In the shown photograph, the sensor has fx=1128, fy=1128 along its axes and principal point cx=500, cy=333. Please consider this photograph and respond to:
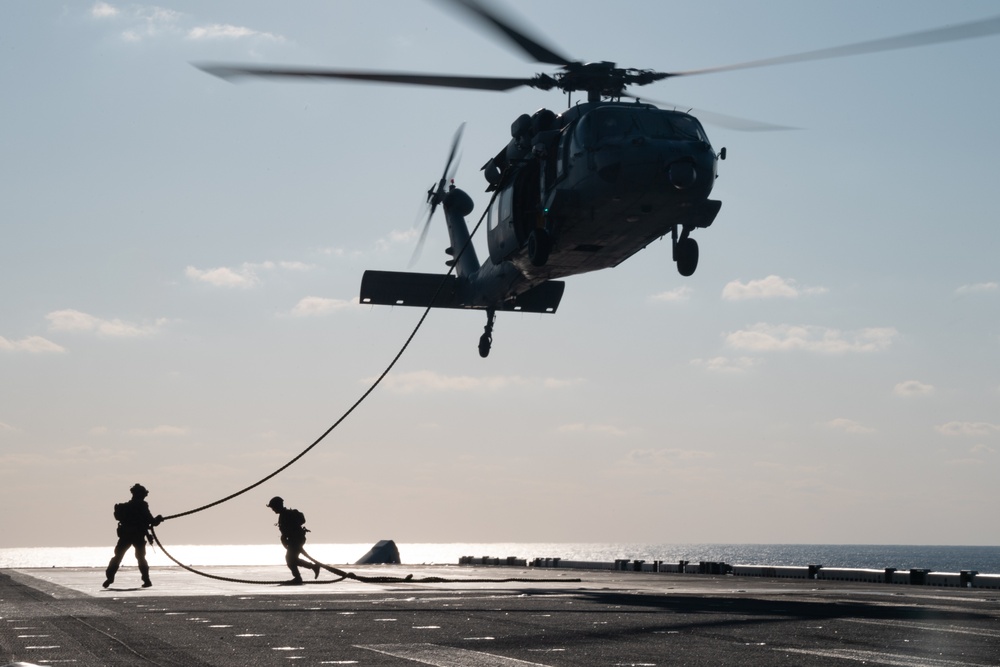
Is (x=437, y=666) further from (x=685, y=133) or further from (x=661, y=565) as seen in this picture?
(x=661, y=565)

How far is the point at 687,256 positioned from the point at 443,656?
20.8m

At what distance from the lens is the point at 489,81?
29141mm

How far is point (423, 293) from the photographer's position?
40.3 metres

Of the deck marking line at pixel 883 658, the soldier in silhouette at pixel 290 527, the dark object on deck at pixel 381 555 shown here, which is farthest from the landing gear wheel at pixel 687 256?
the dark object on deck at pixel 381 555

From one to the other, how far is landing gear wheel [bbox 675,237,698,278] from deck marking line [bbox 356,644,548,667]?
783 inches

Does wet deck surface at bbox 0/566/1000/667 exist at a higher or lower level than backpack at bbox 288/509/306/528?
lower

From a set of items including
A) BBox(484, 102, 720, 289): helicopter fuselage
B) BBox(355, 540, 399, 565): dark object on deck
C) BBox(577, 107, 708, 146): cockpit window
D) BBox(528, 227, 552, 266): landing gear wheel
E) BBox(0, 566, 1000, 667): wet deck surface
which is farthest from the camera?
BBox(355, 540, 399, 565): dark object on deck

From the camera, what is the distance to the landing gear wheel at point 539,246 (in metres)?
30.5

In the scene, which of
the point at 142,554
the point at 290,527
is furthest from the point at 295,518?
the point at 142,554

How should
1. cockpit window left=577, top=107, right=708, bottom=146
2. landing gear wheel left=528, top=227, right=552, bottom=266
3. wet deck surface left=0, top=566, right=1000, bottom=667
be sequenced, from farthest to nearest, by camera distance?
landing gear wheel left=528, top=227, right=552, bottom=266 < cockpit window left=577, top=107, right=708, bottom=146 < wet deck surface left=0, top=566, right=1000, bottom=667

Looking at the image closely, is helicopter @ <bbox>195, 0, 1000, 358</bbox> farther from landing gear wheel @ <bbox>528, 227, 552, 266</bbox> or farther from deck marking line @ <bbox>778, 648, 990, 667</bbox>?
deck marking line @ <bbox>778, 648, 990, 667</bbox>

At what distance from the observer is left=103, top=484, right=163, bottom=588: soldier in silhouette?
24281mm

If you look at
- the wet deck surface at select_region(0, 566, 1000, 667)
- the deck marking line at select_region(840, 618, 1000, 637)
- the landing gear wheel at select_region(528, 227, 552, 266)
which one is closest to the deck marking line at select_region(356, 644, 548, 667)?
the wet deck surface at select_region(0, 566, 1000, 667)

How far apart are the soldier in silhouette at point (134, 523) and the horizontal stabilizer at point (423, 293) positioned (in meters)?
16.4
